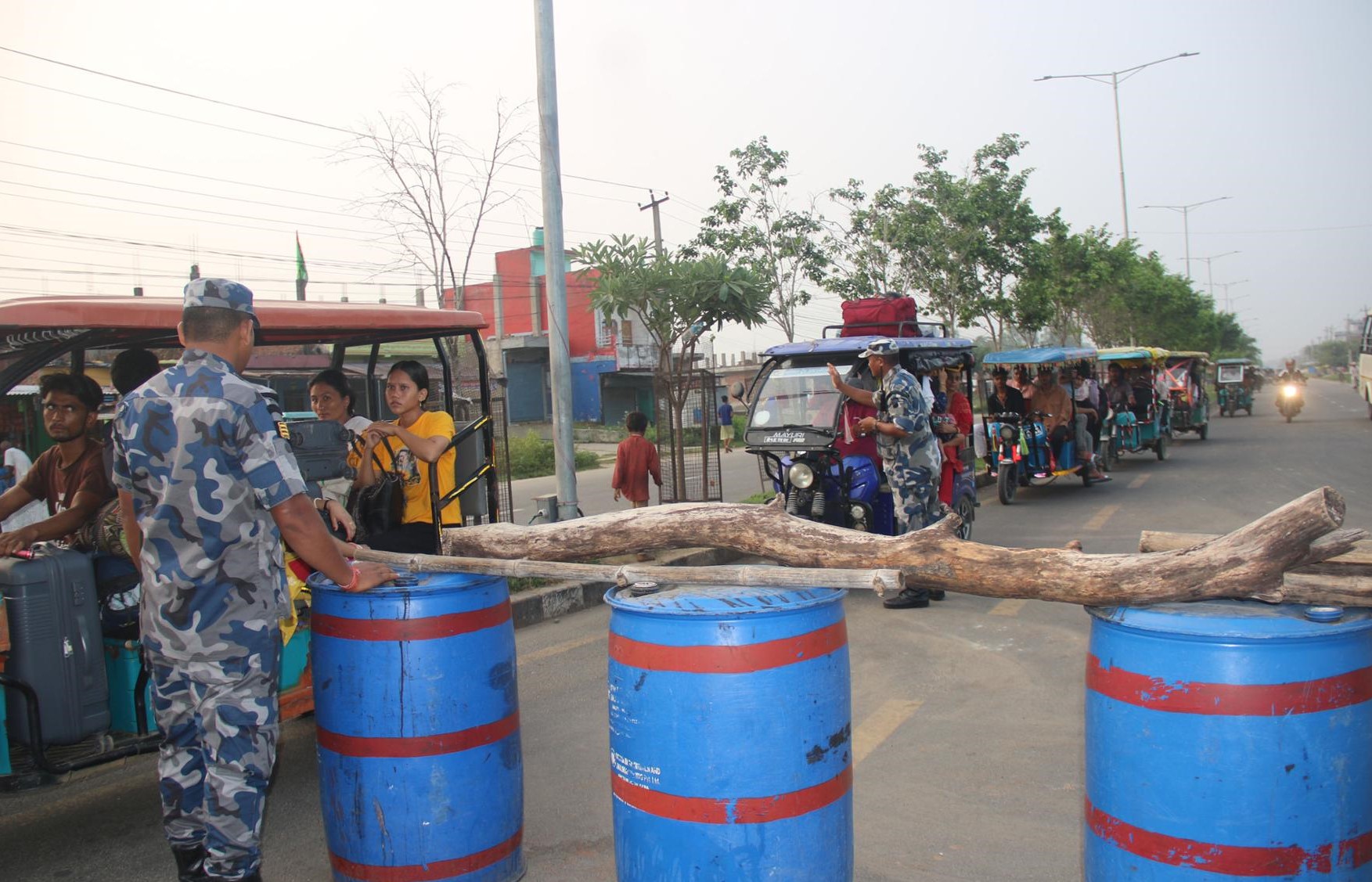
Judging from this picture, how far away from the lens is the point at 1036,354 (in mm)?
13500

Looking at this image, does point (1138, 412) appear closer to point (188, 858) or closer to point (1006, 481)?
point (1006, 481)

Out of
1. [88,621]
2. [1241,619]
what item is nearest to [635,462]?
[88,621]

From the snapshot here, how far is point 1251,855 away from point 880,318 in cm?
862

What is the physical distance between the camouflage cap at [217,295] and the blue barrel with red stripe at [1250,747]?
2.83 meters

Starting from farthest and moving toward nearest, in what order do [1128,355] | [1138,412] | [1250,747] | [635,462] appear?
1. [1138,412]
2. [1128,355]
3. [635,462]
4. [1250,747]

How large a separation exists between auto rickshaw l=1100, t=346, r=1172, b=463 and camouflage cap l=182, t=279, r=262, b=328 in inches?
641

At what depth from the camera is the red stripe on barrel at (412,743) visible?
3.17 metres

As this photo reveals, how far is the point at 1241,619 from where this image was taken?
7.34ft

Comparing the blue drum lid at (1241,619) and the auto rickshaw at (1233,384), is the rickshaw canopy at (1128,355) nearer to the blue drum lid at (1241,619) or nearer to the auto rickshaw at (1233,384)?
the auto rickshaw at (1233,384)

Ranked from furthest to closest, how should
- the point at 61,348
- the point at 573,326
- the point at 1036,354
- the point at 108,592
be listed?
the point at 573,326, the point at 1036,354, the point at 61,348, the point at 108,592

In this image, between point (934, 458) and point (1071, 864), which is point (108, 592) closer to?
point (1071, 864)

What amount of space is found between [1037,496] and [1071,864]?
1125 cm

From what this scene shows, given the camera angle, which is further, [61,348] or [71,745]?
[61,348]

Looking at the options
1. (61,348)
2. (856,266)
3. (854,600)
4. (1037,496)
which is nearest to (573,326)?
(856,266)
